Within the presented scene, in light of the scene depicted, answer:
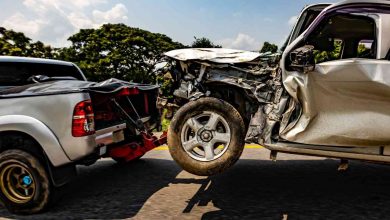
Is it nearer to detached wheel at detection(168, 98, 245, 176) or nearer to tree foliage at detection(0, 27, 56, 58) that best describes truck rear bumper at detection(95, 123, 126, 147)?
detached wheel at detection(168, 98, 245, 176)

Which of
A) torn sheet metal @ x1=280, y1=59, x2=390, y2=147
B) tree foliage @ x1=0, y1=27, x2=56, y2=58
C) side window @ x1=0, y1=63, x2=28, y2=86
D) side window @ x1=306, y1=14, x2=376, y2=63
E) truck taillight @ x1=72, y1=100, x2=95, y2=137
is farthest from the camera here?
tree foliage @ x1=0, y1=27, x2=56, y2=58

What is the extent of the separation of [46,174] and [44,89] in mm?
900

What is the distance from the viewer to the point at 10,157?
4.19m

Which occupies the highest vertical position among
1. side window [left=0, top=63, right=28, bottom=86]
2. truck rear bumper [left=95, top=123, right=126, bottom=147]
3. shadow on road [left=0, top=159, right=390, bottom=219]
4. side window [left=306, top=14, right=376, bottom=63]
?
side window [left=306, top=14, right=376, bottom=63]

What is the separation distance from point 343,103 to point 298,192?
1.33m

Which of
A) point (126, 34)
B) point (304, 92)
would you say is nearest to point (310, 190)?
point (304, 92)

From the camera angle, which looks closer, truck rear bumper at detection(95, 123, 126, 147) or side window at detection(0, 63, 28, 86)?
truck rear bumper at detection(95, 123, 126, 147)

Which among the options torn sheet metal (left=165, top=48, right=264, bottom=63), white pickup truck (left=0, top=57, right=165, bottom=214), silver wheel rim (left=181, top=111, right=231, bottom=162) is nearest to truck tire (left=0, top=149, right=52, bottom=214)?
white pickup truck (left=0, top=57, right=165, bottom=214)

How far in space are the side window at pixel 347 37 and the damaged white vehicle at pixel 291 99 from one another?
0.17 ft

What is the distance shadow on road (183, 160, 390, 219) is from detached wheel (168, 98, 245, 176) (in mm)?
436

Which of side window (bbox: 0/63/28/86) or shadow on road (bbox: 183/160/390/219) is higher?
side window (bbox: 0/63/28/86)

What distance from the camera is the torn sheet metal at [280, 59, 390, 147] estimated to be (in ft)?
12.1

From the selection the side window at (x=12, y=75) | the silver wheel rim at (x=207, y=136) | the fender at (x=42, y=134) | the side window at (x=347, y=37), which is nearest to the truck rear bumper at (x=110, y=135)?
the fender at (x=42, y=134)

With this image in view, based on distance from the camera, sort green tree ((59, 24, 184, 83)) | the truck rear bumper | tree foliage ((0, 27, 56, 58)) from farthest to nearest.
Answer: green tree ((59, 24, 184, 83)) < tree foliage ((0, 27, 56, 58)) < the truck rear bumper
